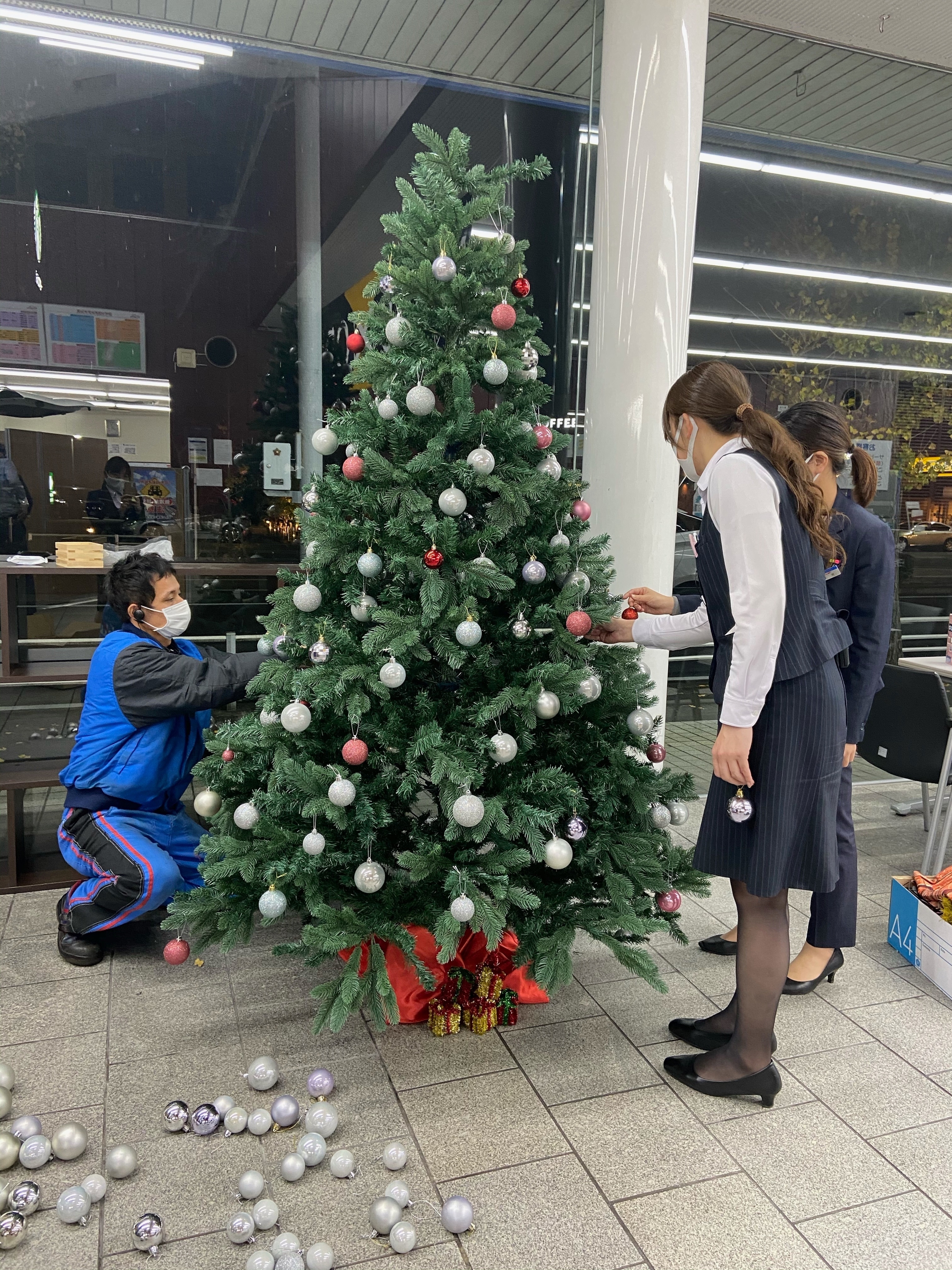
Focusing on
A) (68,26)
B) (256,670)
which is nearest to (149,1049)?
(256,670)

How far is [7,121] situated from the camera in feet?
12.4

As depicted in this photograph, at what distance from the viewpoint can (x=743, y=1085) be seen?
2.32 metres

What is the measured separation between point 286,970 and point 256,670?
3.35ft

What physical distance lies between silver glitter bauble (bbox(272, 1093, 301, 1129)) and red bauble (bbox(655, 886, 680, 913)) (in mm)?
1105

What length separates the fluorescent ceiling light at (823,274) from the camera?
4801 millimetres

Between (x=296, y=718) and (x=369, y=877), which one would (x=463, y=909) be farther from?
(x=296, y=718)

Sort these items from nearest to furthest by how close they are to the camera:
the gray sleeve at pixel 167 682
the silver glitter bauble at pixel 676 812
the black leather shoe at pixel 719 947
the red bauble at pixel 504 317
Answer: the red bauble at pixel 504 317
the silver glitter bauble at pixel 676 812
the gray sleeve at pixel 167 682
the black leather shoe at pixel 719 947

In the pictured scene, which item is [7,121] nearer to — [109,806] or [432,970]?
[109,806]

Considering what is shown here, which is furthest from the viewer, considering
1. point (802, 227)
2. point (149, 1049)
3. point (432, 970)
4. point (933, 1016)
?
point (802, 227)

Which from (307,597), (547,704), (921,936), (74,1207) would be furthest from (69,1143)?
(921,936)

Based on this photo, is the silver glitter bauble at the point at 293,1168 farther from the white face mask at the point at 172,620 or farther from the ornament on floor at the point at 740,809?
the white face mask at the point at 172,620

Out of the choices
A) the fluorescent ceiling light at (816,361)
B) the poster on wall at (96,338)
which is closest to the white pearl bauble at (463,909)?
the poster on wall at (96,338)

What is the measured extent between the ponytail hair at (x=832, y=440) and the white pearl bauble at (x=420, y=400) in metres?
1.12

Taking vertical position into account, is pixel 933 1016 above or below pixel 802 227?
below
